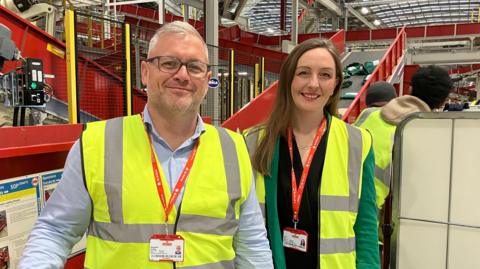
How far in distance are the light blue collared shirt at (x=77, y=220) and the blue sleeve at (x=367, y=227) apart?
486 millimetres

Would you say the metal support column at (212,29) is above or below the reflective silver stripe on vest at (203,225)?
above

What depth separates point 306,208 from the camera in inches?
62.1

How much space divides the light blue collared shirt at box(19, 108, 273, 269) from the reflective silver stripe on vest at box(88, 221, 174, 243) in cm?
7

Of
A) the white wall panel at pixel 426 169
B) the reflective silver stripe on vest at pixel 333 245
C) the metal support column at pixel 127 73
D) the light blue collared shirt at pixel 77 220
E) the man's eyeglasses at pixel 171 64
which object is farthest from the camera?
the metal support column at pixel 127 73

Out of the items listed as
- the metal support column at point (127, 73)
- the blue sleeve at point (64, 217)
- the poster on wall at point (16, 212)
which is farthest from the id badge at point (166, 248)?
the metal support column at point (127, 73)

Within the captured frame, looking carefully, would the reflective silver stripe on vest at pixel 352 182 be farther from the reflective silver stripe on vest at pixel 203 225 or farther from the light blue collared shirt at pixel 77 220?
the reflective silver stripe on vest at pixel 203 225

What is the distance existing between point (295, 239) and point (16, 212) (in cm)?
124

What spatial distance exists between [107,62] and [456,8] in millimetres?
18888

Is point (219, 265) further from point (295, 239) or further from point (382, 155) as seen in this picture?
point (382, 155)

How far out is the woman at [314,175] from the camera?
62.0 inches

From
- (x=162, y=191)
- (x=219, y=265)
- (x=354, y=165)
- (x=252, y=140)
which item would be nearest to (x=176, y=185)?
(x=162, y=191)

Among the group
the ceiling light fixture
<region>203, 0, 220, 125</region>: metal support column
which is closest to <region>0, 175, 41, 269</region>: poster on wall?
<region>203, 0, 220, 125</region>: metal support column

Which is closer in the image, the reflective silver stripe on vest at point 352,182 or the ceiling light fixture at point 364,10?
the reflective silver stripe on vest at point 352,182

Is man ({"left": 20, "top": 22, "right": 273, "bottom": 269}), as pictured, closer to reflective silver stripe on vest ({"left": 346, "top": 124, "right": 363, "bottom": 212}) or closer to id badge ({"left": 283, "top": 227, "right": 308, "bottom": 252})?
id badge ({"left": 283, "top": 227, "right": 308, "bottom": 252})
